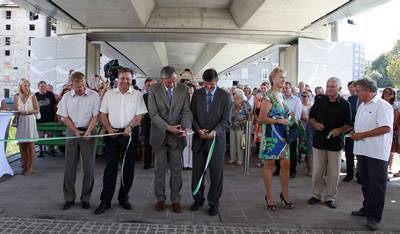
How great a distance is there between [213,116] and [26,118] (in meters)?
4.11

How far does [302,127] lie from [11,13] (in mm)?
82780

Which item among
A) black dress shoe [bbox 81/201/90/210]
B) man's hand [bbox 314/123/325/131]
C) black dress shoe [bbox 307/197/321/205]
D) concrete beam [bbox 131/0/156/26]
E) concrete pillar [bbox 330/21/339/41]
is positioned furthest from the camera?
concrete pillar [bbox 330/21/339/41]

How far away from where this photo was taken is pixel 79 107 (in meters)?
5.10

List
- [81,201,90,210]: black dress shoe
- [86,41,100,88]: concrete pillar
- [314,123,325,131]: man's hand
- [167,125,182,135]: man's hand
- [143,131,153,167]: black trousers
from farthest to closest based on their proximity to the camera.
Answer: [86,41,100,88]: concrete pillar → [143,131,153,167]: black trousers → [314,123,325,131]: man's hand → [81,201,90,210]: black dress shoe → [167,125,182,135]: man's hand

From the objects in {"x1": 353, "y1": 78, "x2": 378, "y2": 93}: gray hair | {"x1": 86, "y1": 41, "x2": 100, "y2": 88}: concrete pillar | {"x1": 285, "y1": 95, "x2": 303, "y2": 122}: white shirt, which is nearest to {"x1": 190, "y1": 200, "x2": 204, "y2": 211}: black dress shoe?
{"x1": 353, "y1": 78, "x2": 378, "y2": 93}: gray hair

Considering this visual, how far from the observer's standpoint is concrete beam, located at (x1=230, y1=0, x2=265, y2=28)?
11975 mm

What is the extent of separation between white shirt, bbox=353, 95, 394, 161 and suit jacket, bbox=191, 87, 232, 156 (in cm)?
166

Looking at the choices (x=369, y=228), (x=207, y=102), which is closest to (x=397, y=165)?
(x=369, y=228)

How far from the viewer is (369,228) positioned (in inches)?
177

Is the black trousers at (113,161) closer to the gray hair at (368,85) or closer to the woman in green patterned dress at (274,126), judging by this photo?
the woman in green patterned dress at (274,126)

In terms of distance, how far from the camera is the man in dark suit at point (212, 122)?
4973 millimetres

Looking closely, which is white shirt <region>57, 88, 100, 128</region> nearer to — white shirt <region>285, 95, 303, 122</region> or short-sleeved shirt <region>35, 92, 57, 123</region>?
white shirt <region>285, 95, 303, 122</region>

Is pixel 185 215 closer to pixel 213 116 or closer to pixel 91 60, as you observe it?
pixel 213 116

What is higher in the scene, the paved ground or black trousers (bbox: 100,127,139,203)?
black trousers (bbox: 100,127,139,203)
